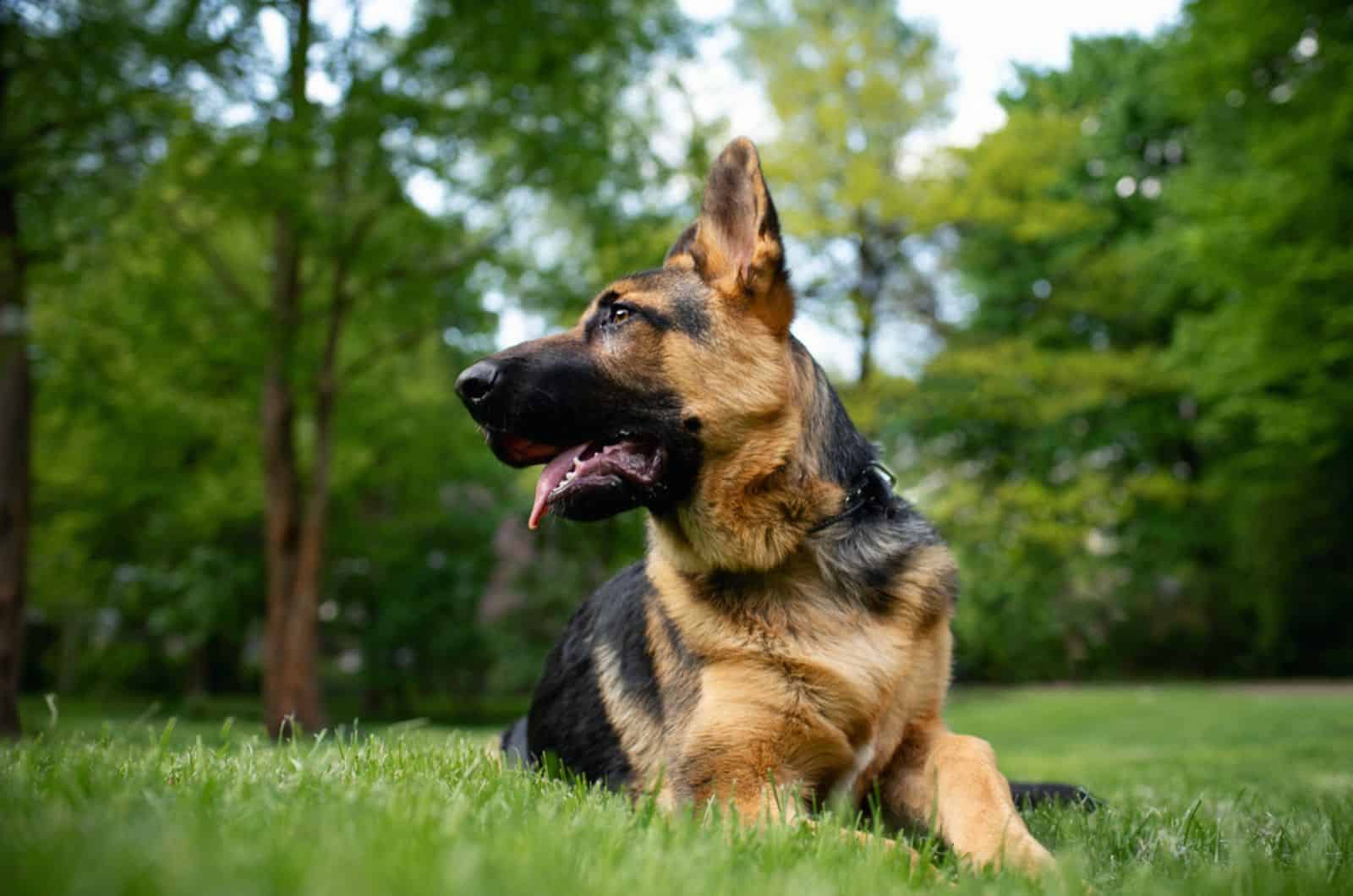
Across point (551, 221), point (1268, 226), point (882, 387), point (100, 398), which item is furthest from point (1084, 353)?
point (100, 398)

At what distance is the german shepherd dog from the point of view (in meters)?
3.27

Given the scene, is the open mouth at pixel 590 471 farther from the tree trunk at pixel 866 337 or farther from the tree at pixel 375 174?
the tree trunk at pixel 866 337

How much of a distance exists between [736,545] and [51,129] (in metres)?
10.0

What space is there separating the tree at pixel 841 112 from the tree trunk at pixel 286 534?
10.7 meters

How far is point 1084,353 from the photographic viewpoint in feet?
81.7

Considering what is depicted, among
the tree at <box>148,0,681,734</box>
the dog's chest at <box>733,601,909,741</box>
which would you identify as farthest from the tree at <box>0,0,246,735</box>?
the dog's chest at <box>733,601,909,741</box>

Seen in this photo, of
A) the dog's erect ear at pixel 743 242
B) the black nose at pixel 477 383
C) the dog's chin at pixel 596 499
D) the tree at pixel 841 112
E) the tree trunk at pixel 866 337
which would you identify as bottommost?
the dog's chin at pixel 596 499

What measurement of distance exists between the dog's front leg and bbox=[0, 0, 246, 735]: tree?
9438 mm

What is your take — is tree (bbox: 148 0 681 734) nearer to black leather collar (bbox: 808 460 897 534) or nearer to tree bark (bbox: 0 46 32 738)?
tree bark (bbox: 0 46 32 738)

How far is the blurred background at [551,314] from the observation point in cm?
1134

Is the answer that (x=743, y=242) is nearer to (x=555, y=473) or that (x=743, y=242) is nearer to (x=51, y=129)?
(x=555, y=473)

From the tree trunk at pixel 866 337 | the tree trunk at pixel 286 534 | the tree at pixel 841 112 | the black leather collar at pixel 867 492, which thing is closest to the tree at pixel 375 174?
the tree trunk at pixel 286 534

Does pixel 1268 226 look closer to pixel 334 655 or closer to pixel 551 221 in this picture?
pixel 551 221

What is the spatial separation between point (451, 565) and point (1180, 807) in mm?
22885
